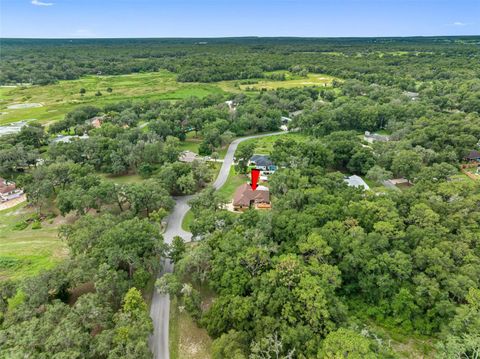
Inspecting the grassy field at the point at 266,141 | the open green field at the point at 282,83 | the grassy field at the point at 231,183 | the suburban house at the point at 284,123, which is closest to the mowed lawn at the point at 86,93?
the open green field at the point at 282,83

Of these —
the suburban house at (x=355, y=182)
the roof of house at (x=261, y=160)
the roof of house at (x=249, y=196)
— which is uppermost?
the roof of house at (x=261, y=160)

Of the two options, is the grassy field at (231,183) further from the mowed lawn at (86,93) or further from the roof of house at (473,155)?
the mowed lawn at (86,93)

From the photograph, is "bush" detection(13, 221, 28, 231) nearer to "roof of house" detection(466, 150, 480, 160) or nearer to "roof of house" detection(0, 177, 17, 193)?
"roof of house" detection(0, 177, 17, 193)

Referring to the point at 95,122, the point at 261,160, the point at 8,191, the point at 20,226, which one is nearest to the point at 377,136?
the point at 261,160

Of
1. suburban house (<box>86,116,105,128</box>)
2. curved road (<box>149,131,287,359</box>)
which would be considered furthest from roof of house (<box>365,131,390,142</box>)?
suburban house (<box>86,116,105,128</box>)

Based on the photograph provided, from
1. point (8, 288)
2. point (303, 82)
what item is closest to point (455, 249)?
point (8, 288)

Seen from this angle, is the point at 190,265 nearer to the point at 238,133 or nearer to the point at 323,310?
the point at 323,310
